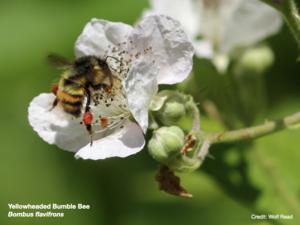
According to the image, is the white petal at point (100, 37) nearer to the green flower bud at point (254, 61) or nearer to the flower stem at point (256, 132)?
the flower stem at point (256, 132)

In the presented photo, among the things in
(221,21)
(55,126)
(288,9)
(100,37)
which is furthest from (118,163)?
(288,9)

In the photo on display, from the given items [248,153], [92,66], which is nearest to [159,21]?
[92,66]

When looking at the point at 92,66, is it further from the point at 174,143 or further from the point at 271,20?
the point at 271,20

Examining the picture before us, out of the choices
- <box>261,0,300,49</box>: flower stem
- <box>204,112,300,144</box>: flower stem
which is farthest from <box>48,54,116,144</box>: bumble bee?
<box>261,0,300,49</box>: flower stem

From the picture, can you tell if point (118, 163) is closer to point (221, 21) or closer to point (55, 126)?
point (221, 21)

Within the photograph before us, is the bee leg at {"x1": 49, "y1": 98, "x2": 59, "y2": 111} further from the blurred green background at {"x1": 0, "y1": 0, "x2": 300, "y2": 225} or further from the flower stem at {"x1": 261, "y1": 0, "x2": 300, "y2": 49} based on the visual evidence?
the flower stem at {"x1": 261, "y1": 0, "x2": 300, "y2": 49}

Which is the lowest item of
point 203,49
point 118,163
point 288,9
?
point 118,163

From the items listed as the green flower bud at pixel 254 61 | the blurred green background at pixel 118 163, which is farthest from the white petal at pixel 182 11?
the green flower bud at pixel 254 61
